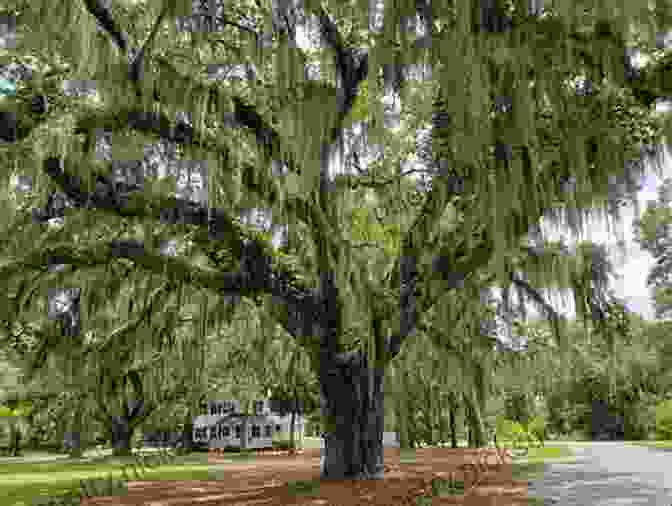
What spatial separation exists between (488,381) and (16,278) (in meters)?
10.7

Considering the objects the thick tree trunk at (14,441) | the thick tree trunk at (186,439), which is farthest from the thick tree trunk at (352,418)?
the thick tree trunk at (14,441)

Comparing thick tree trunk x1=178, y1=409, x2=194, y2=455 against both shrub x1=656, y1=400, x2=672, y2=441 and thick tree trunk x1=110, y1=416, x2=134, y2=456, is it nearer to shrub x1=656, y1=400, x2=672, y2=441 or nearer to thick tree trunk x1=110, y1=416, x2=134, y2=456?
thick tree trunk x1=110, y1=416, x2=134, y2=456

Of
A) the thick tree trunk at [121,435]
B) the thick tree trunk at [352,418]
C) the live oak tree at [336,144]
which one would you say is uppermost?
the live oak tree at [336,144]

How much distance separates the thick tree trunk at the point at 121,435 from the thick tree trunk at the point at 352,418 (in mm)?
22524

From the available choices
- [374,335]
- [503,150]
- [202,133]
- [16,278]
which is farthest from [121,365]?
[503,150]

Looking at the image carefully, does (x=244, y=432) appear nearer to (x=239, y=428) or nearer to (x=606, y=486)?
(x=239, y=428)

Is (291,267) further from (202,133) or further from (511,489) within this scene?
(511,489)

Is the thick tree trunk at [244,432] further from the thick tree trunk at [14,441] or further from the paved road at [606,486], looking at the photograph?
the paved road at [606,486]

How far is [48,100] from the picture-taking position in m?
8.36

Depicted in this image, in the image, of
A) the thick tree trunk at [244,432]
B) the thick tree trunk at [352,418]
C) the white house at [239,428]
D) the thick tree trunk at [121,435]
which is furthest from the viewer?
the white house at [239,428]

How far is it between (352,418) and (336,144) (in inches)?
203

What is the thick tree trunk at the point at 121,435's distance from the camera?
31.0 metres

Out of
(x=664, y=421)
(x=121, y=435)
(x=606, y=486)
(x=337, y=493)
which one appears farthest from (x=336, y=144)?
(x=664, y=421)

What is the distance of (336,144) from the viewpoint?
8.30m
